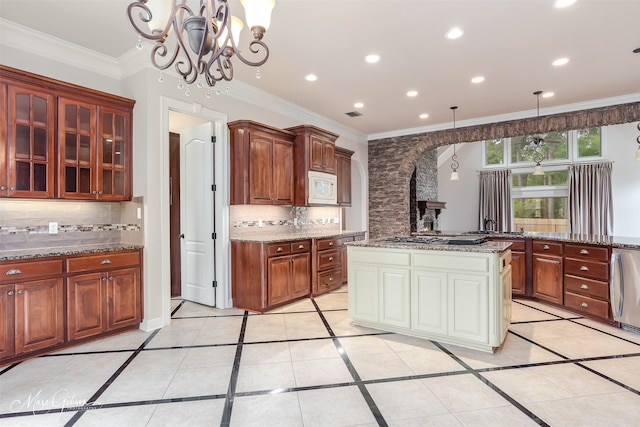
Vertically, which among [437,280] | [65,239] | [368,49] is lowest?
[437,280]

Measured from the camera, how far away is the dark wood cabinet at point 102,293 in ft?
9.58

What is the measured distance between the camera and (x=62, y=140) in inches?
118

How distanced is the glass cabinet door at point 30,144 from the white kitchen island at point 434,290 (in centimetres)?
293

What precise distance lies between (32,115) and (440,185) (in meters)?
9.61

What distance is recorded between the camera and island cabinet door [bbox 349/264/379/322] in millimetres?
3365

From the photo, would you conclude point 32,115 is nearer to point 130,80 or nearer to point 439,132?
point 130,80

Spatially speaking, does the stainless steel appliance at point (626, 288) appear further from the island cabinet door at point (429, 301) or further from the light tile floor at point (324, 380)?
the island cabinet door at point (429, 301)

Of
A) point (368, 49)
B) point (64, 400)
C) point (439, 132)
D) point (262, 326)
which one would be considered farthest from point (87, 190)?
point (439, 132)

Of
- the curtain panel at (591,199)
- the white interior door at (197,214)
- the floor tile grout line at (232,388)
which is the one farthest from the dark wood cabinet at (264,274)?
the curtain panel at (591,199)

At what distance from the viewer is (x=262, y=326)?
3529mm

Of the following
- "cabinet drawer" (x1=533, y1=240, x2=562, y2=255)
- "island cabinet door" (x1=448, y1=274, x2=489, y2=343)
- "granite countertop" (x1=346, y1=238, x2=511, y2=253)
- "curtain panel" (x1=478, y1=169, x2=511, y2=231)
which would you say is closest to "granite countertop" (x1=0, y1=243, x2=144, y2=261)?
"granite countertop" (x1=346, y1=238, x2=511, y2=253)

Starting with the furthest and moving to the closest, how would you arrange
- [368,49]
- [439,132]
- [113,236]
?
[439,132]
[113,236]
[368,49]

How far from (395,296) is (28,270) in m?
3.19

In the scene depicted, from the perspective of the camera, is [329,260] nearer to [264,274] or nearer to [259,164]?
[264,274]
